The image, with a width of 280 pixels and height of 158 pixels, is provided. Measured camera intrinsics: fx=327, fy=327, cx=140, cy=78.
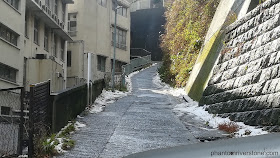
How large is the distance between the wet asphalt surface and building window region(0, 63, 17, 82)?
7000 mm

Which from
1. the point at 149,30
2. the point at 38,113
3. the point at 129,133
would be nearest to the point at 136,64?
the point at 149,30

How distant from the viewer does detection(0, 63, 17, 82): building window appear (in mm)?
17828

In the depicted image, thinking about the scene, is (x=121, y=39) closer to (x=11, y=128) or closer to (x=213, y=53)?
(x=213, y=53)

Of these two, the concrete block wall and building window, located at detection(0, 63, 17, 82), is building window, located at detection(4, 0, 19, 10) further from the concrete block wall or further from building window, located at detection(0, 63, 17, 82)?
the concrete block wall

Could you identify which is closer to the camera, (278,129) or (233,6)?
(278,129)

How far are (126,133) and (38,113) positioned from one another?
312 centimetres

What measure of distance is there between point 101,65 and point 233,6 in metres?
23.3

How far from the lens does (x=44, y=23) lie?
80.3 feet

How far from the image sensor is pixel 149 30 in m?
55.4

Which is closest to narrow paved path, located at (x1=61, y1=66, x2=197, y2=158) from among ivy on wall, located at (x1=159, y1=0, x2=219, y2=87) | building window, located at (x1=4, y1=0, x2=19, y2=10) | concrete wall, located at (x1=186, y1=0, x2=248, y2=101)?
concrete wall, located at (x1=186, y1=0, x2=248, y2=101)

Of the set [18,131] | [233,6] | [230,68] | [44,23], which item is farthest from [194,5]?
[18,131]

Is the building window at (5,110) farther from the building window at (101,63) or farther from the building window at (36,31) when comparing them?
the building window at (101,63)

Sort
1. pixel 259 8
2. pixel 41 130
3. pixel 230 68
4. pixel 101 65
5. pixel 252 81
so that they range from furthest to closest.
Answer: pixel 101 65
pixel 230 68
pixel 259 8
pixel 252 81
pixel 41 130

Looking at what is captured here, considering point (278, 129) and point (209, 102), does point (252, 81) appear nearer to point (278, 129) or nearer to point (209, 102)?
point (278, 129)
